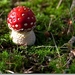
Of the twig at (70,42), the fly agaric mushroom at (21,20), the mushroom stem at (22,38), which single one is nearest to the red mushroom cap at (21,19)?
the fly agaric mushroom at (21,20)

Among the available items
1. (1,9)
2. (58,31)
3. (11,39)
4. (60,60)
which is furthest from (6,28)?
(60,60)

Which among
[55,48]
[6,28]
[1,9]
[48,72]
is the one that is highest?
[1,9]

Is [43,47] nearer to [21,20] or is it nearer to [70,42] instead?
[70,42]

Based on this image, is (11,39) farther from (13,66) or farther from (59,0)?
(59,0)

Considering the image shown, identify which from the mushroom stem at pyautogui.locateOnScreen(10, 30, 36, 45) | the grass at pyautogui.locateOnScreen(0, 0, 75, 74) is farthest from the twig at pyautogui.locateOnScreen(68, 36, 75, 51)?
the mushroom stem at pyautogui.locateOnScreen(10, 30, 36, 45)

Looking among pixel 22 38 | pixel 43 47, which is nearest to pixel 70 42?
pixel 43 47

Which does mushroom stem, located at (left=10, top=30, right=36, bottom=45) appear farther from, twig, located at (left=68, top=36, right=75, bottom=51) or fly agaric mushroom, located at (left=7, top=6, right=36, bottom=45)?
twig, located at (left=68, top=36, right=75, bottom=51)

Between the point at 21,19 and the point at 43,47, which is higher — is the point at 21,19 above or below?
above

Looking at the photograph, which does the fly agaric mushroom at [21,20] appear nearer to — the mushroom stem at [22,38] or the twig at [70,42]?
the mushroom stem at [22,38]
